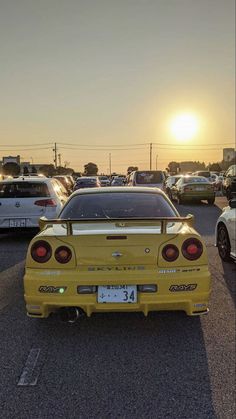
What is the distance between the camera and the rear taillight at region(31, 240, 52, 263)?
14.8 feet

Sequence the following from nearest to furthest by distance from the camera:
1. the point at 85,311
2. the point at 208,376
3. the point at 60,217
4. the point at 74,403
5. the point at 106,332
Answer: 1. the point at 74,403
2. the point at 208,376
3. the point at 85,311
4. the point at 106,332
5. the point at 60,217

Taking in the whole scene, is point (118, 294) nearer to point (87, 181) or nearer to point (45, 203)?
point (45, 203)

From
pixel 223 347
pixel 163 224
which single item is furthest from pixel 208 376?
pixel 163 224

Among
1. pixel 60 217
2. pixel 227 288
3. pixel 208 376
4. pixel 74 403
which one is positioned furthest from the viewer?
Result: pixel 227 288

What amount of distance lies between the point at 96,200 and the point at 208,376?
280 centimetres

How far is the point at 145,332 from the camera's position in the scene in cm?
488

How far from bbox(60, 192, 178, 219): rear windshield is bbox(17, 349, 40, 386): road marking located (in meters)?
1.90

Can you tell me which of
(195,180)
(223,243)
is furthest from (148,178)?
(223,243)

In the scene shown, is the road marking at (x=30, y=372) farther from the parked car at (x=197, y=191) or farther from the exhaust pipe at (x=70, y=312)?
the parked car at (x=197, y=191)

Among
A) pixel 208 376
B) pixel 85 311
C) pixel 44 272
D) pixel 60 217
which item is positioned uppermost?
pixel 60 217

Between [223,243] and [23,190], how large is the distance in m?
4.96

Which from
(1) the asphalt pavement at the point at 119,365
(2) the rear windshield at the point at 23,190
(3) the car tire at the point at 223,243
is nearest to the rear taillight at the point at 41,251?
(1) the asphalt pavement at the point at 119,365

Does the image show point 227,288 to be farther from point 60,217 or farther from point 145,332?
point 60,217

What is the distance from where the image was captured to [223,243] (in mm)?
8500
